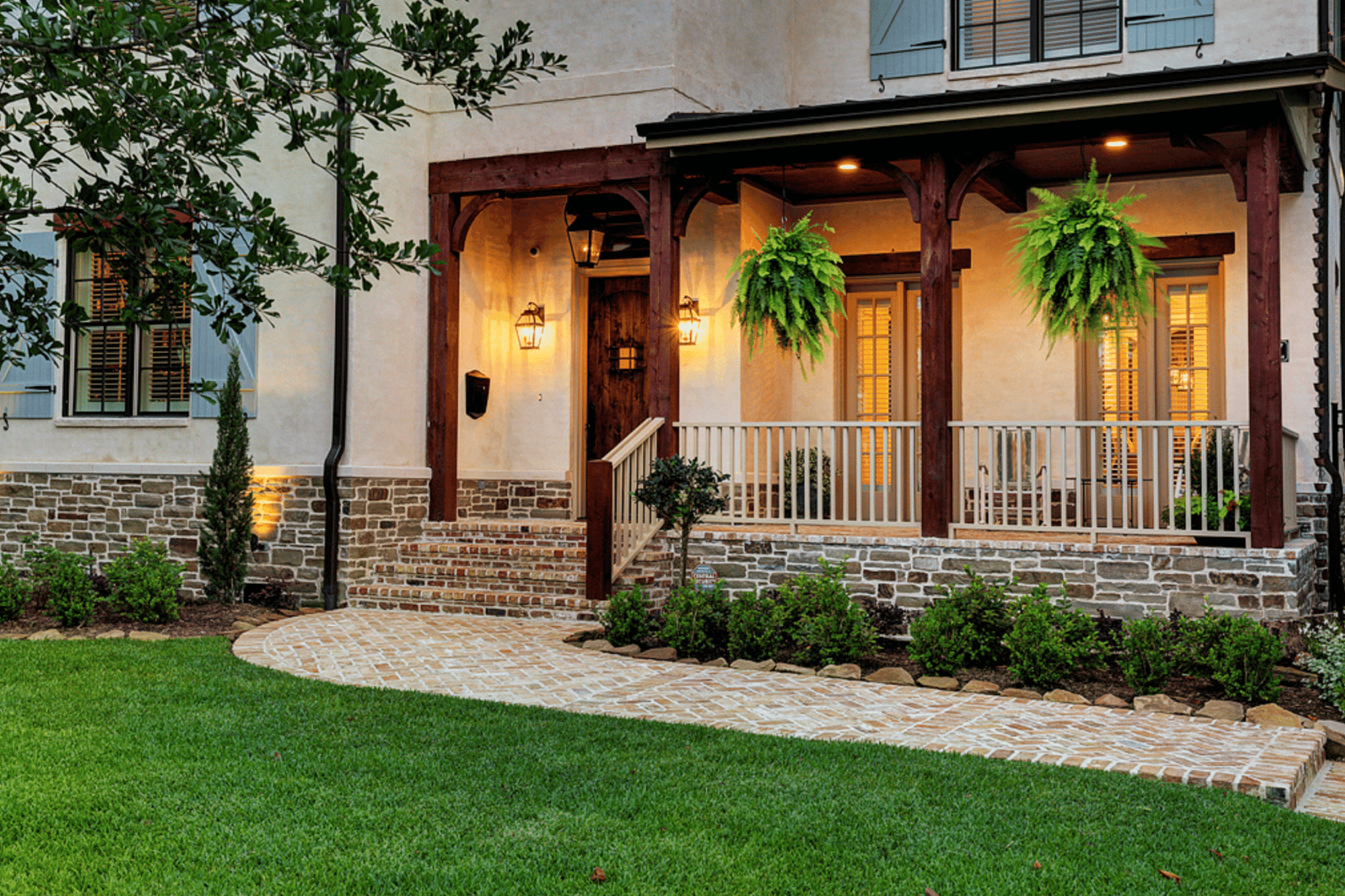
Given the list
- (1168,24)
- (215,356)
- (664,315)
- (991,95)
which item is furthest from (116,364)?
(1168,24)

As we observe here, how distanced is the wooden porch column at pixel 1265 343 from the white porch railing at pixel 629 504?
4.26 m

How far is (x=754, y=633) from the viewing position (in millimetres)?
7473

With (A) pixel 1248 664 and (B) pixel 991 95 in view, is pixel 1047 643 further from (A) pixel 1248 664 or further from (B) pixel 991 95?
(B) pixel 991 95

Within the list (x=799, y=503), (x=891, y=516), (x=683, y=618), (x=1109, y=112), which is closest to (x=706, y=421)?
(x=799, y=503)

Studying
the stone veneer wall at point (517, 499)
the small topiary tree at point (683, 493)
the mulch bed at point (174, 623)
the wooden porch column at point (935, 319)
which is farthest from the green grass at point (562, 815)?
the stone veneer wall at point (517, 499)

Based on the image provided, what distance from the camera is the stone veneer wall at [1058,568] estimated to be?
24.6 feet

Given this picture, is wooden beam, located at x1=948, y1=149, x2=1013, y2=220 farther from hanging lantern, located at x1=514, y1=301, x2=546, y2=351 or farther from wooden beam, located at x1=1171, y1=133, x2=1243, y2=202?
hanging lantern, located at x1=514, y1=301, x2=546, y2=351

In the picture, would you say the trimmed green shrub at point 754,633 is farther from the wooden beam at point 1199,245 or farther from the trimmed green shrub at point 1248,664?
the wooden beam at point 1199,245

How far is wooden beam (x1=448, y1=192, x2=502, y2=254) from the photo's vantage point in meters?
10.3

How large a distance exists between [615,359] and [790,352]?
2230 mm

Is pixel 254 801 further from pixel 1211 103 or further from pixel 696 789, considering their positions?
pixel 1211 103

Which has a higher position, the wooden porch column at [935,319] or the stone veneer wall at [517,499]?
the wooden porch column at [935,319]

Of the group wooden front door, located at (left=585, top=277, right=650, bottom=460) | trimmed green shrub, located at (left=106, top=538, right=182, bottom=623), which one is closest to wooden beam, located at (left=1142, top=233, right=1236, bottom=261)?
wooden front door, located at (left=585, top=277, right=650, bottom=460)

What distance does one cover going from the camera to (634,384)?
11180 millimetres
